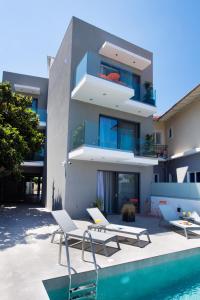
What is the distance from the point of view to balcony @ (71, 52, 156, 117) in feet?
37.8

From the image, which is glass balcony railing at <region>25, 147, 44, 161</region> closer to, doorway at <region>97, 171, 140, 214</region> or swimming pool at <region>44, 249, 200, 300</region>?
doorway at <region>97, 171, 140, 214</region>

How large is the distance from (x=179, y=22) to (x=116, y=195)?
10.6 m

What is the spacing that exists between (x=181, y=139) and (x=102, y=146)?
A: 8.90 metres

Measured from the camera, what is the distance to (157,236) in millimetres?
8172

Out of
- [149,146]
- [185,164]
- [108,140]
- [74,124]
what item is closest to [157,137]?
[185,164]

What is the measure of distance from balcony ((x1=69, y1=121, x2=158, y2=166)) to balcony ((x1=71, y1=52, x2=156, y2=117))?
1947 mm

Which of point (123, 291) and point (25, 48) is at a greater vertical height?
point (25, 48)

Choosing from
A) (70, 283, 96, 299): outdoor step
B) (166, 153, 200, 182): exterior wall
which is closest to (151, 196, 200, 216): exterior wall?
(166, 153, 200, 182): exterior wall

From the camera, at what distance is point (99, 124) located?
44.6ft

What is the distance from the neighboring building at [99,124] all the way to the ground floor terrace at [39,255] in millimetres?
4054

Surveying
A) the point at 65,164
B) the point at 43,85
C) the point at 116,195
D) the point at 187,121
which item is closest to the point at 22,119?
the point at 65,164

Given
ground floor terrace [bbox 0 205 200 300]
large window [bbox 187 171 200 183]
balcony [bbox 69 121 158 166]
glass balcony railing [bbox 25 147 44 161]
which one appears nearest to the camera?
ground floor terrace [bbox 0 205 200 300]

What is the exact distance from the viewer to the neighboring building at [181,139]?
615 inches

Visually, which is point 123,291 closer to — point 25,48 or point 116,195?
point 116,195
